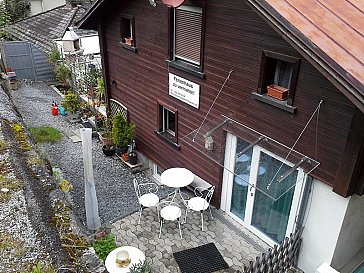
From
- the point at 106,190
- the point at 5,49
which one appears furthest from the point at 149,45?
the point at 5,49

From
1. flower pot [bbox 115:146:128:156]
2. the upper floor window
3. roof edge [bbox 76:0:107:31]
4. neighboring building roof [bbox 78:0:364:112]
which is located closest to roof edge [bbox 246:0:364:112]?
neighboring building roof [bbox 78:0:364:112]

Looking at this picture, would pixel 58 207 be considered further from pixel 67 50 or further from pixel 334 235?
pixel 67 50

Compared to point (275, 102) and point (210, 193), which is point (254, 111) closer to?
point (275, 102)

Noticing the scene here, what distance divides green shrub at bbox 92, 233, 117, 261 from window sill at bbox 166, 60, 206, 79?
4.65 meters

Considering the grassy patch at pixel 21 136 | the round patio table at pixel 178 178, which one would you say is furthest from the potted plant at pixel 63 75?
the round patio table at pixel 178 178

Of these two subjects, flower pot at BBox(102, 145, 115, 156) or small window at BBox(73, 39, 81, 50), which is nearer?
flower pot at BBox(102, 145, 115, 156)

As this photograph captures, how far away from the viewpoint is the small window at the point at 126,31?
456 inches

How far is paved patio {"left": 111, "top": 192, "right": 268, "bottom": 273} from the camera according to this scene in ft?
27.9

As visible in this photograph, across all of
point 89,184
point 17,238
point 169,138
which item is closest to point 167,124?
point 169,138

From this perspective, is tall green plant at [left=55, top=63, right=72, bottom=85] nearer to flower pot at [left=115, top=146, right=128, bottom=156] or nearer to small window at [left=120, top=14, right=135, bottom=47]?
flower pot at [left=115, top=146, right=128, bottom=156]

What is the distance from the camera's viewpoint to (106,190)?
12.1 meters

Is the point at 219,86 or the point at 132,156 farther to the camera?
the point at 132,156

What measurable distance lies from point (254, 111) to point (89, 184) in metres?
4.48

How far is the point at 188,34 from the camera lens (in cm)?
940
